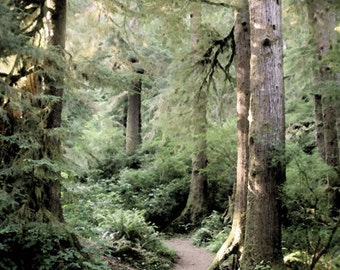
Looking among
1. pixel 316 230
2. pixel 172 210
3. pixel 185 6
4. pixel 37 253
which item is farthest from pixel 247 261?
pixel 172 210

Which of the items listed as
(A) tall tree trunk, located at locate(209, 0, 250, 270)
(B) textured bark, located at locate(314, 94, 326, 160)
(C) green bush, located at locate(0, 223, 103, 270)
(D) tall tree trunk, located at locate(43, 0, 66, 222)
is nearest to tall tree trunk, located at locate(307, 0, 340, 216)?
(B) textured bark, located at locate(314, 94, 326, 160)

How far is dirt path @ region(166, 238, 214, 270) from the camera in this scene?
8672 millimetres

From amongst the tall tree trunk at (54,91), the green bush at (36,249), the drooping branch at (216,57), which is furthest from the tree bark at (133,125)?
the green bush at (36,249)

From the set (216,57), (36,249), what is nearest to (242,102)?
(216,57)

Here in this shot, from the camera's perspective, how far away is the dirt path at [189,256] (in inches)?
341

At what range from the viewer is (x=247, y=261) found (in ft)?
19.8

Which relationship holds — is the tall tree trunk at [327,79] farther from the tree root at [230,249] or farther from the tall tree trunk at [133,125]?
the tall tree trunk at [133,125]

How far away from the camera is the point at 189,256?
31.4 feet

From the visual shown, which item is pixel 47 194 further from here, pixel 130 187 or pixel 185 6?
pixel 130 187

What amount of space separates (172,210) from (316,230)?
8586 mm

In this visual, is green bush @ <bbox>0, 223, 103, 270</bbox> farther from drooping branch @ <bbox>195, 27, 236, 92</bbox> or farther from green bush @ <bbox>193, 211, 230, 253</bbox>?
drooping branch @ <bbox>195, 27, 236, 92</bbox>

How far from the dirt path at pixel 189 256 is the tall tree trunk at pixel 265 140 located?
2788 millimetres

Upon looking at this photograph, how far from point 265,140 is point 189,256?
190 inches

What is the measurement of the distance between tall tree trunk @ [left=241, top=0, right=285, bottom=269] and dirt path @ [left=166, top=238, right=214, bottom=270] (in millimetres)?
2788
